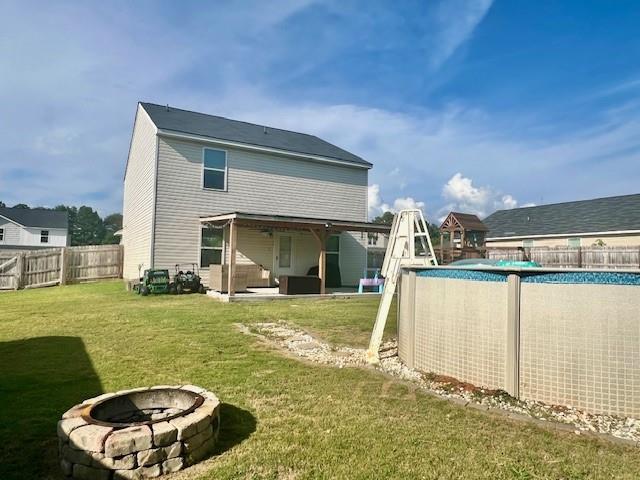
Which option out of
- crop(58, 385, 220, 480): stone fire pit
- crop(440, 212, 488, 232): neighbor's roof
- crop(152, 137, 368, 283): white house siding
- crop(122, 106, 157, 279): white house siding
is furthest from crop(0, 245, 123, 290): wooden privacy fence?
crop(440, 212, 488, 232): neighbor's roof

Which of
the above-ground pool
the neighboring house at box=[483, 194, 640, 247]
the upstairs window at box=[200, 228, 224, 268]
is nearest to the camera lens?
the above-ground pool

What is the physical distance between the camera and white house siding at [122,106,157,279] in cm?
1448

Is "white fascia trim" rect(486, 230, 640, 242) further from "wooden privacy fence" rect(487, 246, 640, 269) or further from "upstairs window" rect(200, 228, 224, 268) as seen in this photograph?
"upstairs window" rect(200, 228, 224, 268)

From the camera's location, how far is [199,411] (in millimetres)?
2994

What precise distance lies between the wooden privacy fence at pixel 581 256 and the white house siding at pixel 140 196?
17625mm

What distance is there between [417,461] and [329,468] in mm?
646

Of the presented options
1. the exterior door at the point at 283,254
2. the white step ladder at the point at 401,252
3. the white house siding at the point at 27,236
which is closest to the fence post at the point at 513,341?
the white step ladder at the point at 401,252

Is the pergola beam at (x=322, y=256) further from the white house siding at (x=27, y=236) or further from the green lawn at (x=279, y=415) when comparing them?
the white house siding at (x=27, y=236)

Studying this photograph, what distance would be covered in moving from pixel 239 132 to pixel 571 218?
74.1 ft

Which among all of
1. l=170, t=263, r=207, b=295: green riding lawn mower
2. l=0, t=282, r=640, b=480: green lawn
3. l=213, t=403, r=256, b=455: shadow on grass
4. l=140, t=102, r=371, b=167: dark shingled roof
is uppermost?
l=140, t=102, r=371, b=167: dark shingled roof

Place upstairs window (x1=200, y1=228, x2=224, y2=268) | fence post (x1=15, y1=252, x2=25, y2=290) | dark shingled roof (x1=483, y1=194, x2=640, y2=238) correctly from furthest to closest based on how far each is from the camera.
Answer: dark shingled roof (x1=483, y1=194, x2=640, y2=238) → fence post (x1=15, y1=252, x2=25, y2=290) → upstairs window (x1=200, y1=228, x2=224, y2=268)

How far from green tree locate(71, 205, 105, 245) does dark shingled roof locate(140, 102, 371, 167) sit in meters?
76.5

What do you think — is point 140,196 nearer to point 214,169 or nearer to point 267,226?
point 214,169

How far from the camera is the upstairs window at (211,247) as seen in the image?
1481cm
